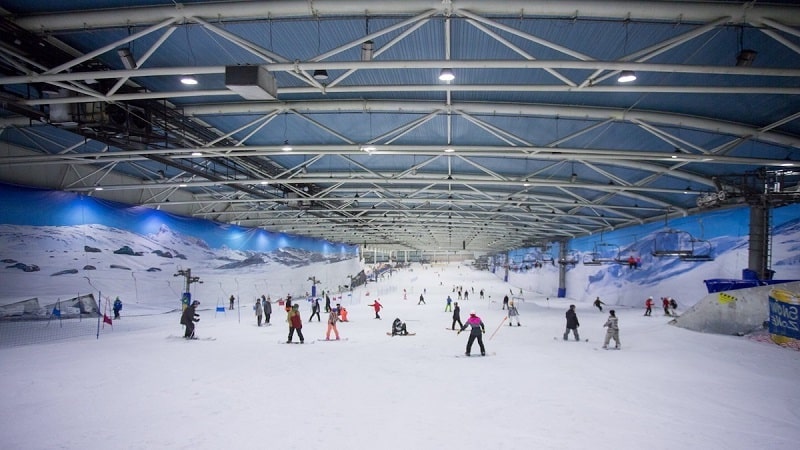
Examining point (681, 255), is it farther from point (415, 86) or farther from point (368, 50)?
point (368, 50)

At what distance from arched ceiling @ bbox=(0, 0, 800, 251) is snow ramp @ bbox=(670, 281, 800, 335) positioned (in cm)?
370

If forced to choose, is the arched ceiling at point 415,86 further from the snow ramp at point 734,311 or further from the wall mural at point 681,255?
the snow ramp at point 734,311

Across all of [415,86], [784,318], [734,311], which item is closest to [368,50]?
[415,86]

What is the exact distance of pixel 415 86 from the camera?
9094 mm

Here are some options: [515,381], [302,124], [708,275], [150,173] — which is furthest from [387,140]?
[708,275]

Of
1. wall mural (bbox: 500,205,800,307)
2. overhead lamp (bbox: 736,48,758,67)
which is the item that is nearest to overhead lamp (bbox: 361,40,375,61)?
overhead lamp (bbox: 736,48,758,67)

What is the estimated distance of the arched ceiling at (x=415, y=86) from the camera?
745 cm

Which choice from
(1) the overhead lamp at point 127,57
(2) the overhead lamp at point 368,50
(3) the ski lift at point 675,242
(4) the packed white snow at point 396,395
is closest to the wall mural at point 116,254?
(4) the packed white snow at point 396,395

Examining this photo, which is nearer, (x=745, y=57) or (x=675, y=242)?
(x=745, y=57)

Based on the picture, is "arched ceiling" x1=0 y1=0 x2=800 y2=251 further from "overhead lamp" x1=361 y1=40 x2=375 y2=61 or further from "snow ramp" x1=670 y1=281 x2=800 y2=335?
"snow ramp" x1=670 y1=281 x2=800 y2=335

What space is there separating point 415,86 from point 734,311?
631 inches

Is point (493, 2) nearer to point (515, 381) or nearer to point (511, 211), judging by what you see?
point (515, 381)

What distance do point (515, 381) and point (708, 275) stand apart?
66.3 feet

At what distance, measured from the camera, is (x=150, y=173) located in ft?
73.5
